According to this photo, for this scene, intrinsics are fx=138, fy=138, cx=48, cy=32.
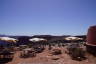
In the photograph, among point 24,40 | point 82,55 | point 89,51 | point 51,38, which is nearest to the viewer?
point 82,55

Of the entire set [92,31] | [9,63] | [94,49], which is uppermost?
[92,31]

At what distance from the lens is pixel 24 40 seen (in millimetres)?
35438

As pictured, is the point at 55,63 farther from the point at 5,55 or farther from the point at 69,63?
the point at 5,55

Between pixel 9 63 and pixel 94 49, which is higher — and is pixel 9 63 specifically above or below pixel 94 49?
below

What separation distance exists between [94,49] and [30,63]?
6362 mm

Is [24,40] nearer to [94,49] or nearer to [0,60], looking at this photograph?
[0,60]

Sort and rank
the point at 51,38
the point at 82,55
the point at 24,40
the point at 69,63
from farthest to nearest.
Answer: the point at 51,38, the point at 24,40, the point at 82,55, the point at 69,63

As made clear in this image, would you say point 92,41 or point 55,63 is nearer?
point 55,63

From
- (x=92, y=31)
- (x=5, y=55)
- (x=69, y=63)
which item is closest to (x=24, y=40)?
(x=5, y=55)

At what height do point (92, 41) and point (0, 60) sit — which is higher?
point (92, 41)

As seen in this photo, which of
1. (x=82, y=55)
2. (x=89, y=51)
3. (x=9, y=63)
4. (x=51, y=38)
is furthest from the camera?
(x=51, y=38)

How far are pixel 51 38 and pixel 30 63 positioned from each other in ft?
99.6

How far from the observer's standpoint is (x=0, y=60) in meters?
13.6

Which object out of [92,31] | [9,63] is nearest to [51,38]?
[92,31]
